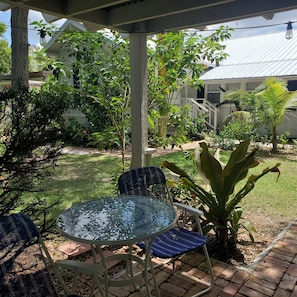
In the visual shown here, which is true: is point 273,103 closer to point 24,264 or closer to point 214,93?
point 214,93

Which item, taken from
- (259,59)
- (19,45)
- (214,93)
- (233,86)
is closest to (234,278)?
(19,45)

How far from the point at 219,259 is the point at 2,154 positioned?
2532 millimetres

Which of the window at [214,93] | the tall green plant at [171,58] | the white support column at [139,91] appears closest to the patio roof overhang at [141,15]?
the white support column at [139,91]

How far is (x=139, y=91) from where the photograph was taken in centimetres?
402

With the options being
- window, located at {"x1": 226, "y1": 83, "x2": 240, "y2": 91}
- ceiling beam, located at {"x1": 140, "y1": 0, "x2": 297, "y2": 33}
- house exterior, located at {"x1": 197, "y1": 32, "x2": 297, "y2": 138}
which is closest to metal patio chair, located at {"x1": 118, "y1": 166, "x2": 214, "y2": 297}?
ceiling beam, located at {"x1": 140, "y1": 0, "x2": 297, "y2": 33}

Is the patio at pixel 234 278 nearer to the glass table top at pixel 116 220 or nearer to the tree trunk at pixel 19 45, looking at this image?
the glass table top at pixel 116 220

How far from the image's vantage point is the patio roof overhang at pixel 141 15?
3.04 meters

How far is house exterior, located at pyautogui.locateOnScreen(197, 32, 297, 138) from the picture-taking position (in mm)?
13188

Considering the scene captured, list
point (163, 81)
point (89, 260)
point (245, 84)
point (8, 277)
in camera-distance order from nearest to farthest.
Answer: point (8, 277)
point (89, 260)
point (163, 81)
point (245, 84)

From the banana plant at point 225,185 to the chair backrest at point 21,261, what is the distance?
180 centimetres

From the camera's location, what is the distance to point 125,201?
2.86m

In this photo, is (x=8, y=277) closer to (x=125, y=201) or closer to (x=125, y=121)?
(x=125, y=201)

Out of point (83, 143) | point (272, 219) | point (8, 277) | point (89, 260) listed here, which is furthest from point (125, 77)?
point (83, 143)

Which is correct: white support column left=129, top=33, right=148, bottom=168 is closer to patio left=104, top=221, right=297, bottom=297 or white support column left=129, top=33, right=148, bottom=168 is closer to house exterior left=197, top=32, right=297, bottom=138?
patio left=104, top=221, right=297, bottom=297
